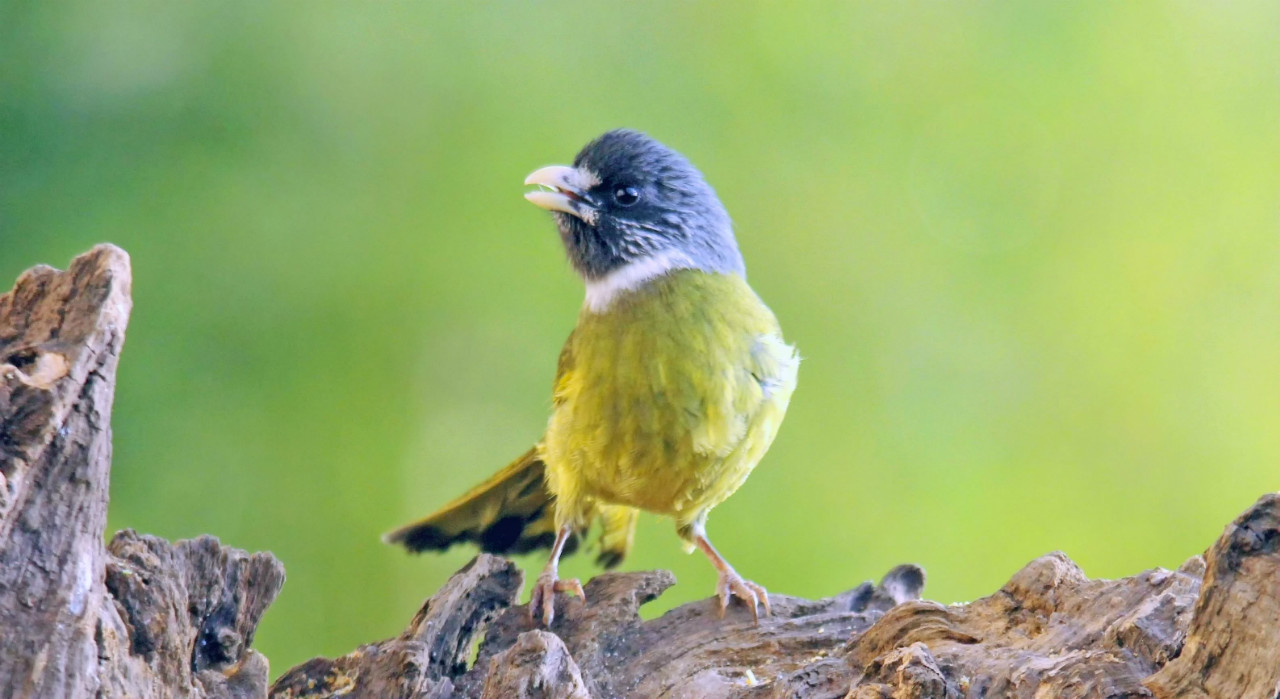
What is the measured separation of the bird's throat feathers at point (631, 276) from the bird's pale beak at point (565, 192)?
0.17 m

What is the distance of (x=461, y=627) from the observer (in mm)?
2527

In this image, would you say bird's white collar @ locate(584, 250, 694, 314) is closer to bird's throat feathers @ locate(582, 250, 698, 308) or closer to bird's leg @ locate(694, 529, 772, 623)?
bird's throat feathers @ locate(582, 250, 698, 308)

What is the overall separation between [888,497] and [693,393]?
178 cm

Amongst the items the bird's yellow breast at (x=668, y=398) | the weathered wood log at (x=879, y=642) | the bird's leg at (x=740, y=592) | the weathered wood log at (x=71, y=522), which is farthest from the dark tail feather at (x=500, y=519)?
the weathered wood log at (x=71, y=522)

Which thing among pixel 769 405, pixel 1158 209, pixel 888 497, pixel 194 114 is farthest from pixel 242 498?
pixel 1158 209

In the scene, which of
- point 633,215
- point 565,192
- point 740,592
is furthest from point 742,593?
point 565,192

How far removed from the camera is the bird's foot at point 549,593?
272 cm

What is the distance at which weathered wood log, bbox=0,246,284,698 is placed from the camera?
1.74 metres

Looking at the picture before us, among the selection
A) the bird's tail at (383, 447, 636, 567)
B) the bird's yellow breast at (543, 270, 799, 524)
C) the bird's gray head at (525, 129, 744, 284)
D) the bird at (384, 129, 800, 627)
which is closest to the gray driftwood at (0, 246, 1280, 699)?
the bird at (384, 129, 800, 627)

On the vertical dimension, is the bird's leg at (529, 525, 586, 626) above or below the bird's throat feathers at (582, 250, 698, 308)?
below

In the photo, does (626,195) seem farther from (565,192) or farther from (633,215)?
(565,192)

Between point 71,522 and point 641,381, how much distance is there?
136 cm

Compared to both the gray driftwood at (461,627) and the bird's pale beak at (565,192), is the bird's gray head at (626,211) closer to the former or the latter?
the bird's pale beak at (565,192)

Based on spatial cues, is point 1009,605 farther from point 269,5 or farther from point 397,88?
point 269,5
